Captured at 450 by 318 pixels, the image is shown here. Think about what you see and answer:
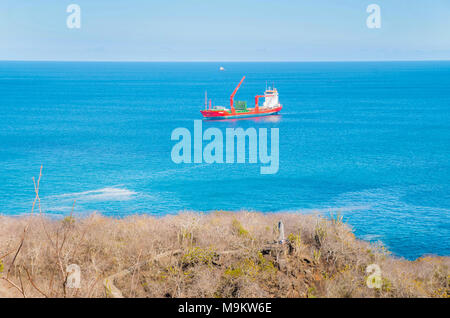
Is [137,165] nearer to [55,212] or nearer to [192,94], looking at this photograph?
[55,212]

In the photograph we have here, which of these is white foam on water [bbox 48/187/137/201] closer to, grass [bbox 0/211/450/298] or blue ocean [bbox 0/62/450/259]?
blue ocean [bbox 0/62/450/259]

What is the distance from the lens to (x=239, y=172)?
2260 inches
